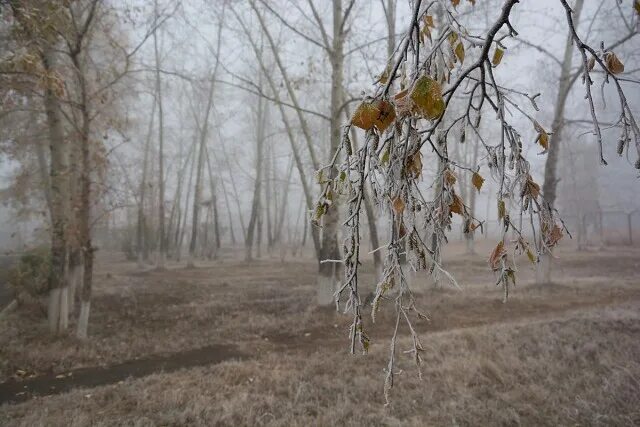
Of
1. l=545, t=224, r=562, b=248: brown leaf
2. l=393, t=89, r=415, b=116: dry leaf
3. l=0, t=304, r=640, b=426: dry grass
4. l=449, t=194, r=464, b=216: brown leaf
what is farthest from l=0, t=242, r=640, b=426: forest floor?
l=393, t=89, r=415, b=116: dry leaf

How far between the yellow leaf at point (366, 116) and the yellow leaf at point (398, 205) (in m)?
0.30

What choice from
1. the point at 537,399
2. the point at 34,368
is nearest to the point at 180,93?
the point at 34,368

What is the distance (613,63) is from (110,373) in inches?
254

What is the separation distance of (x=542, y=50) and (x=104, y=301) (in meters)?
14.4

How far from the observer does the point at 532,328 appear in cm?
678

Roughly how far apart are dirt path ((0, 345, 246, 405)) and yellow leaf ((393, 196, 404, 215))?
5401 millimetres

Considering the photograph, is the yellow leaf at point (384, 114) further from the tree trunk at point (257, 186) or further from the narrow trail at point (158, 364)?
the tree trunk at point (257, 186)

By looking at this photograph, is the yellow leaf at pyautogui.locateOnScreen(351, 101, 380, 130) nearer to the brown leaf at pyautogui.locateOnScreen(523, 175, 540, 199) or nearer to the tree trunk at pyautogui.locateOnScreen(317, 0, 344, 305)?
the brown leaf at pyautogui.locateOnScreen(523, 175, 540, 199)

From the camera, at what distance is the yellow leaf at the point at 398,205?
134 centimetres

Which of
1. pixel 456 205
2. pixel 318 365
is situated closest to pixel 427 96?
pixel 456 205

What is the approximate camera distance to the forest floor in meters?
4.15

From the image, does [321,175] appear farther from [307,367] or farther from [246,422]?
[307,367]

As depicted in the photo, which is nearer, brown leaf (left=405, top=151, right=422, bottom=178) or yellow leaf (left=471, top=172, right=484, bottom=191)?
brown leaf (left=405, top=151, right=422, bottom=178)

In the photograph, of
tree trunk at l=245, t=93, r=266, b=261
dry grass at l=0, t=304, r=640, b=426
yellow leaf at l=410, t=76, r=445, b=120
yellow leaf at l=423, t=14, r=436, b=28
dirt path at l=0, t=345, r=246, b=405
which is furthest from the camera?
tree trunk at l=245, t=93, r=266, b=261
